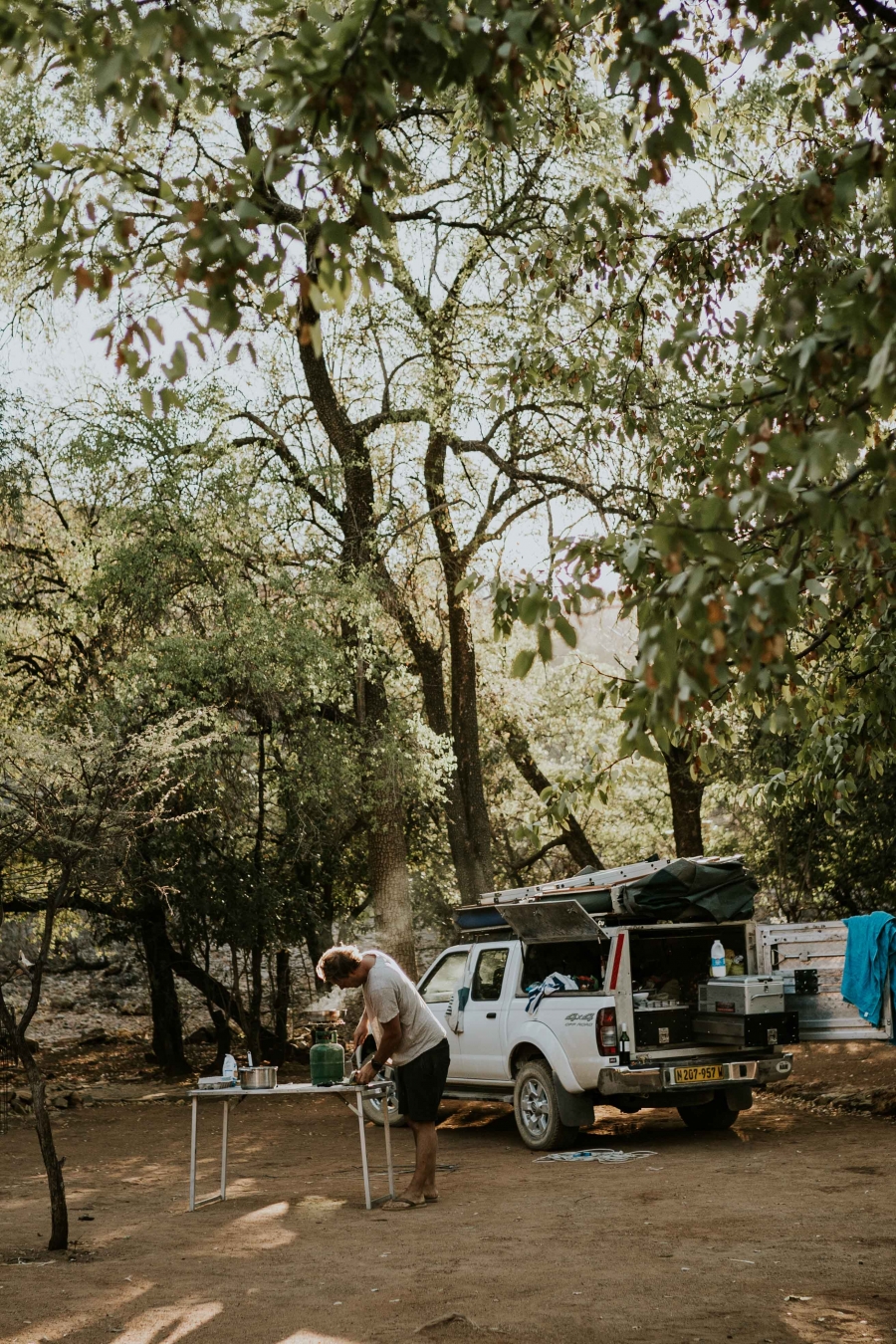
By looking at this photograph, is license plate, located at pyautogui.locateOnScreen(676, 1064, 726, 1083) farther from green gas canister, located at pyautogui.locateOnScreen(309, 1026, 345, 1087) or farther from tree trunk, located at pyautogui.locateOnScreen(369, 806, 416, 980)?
tree trunk, located at pyautogui.locateOnScreen(369, 806, 416, 980)

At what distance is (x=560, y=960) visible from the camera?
12.5 metres

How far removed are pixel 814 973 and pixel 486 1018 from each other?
302 centimetres

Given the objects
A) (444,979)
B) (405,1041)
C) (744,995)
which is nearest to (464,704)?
(444,979)

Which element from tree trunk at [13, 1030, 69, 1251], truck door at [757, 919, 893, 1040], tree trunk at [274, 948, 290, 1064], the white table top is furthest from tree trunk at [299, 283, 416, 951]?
tree trunk at [13, 1030, 69, 1251]

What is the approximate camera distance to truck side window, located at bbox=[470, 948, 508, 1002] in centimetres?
1259

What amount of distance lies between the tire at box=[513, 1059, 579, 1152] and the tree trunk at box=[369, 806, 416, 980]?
7086mm

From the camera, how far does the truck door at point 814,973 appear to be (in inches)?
451

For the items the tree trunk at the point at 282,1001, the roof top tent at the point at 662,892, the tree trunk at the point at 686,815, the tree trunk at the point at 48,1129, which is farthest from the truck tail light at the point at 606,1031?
the tree trunk at the point at 686,815

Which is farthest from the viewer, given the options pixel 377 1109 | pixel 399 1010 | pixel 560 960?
pixel 377 1109

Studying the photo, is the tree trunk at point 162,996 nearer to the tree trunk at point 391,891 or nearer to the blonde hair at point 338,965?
the tree trunk at point 391,891

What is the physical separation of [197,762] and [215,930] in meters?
3.73

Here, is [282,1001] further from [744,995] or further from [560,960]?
[744,995]

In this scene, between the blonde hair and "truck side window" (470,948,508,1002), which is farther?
"truck side window" (470,948,508,1002)

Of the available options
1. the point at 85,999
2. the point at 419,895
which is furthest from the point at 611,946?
the point at 85,999
